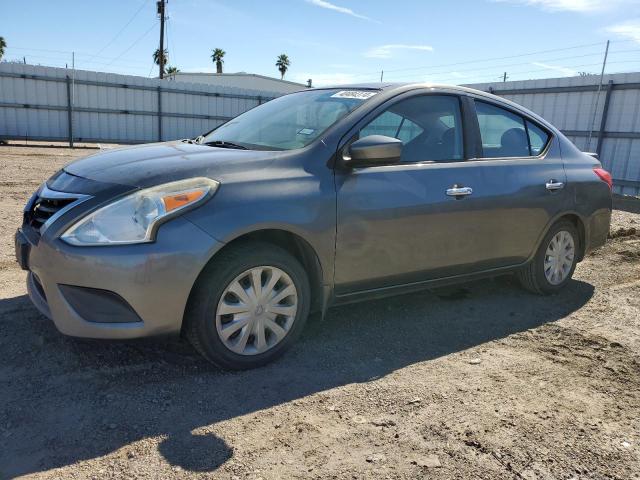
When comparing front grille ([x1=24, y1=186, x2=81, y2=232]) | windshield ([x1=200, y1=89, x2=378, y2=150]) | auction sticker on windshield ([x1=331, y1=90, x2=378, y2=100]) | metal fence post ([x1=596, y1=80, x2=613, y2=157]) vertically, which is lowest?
front grille ([x1=24, y1=186, x2=81, y2=232])

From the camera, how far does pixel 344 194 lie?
11.3 ft

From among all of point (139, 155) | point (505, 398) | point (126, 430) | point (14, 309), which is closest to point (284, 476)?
point (126, 430)

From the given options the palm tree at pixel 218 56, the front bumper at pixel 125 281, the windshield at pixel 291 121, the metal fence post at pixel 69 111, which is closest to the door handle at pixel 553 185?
the windshield at pixel 291 121

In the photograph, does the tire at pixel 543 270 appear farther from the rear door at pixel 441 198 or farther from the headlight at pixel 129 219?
the headlight at pixel 129 219

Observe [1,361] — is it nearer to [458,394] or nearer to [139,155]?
[139,155]

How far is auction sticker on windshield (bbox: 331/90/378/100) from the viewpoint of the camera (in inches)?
151

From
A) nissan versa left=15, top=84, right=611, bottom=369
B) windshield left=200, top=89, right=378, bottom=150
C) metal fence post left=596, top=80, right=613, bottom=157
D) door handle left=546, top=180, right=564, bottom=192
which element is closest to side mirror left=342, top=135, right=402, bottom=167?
nissan versa left=15, top=84, right=611, bottom=369

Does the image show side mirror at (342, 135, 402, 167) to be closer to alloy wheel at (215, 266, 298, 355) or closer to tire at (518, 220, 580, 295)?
alloy wheel at (215, 266, 298, 355)

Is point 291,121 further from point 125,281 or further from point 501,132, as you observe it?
point 501,132

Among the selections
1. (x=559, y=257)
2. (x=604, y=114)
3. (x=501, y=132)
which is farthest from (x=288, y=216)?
(x=604, y=114)

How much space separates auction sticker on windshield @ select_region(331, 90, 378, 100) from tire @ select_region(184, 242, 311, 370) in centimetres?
131

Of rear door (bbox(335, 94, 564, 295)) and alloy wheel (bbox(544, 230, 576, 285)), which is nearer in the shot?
rear door (bbox(335, 94, 564, 295))

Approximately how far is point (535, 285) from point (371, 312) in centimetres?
164

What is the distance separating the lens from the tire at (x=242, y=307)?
302cm
